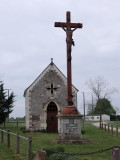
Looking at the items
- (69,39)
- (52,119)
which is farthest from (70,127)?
(52,119)

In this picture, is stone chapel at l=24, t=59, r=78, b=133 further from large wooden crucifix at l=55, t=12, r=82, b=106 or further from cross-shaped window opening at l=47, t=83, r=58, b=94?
large wooden crucifix at l=55, t=12, r=82, b=106

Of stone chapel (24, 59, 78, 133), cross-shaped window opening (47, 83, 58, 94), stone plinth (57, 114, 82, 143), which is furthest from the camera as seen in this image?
cross-shaped window opening (47, 83, 58, 94)

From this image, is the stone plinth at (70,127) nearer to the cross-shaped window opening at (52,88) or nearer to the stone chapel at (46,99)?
the stone chapel at (46,99)

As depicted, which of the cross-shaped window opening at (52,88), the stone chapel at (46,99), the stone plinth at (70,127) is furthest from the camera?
the cross-shaped window opening at (52,88)

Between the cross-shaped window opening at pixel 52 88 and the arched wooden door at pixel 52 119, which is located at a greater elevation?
the cross-shaped window opening at pixel 52 88

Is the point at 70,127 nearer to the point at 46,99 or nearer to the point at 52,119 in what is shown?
the point at 46,99

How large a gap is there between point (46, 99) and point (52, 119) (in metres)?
1.91

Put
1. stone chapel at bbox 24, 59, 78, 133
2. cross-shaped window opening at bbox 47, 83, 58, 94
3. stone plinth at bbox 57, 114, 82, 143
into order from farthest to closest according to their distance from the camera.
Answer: cross-shaped window opening at bbox 47, 83, 58, 94 → stone chapel at bbox 24, 59, 78, 133 → stone plinth at bbox 57, 114, 82, 143

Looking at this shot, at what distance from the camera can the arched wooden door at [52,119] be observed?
1233 inches

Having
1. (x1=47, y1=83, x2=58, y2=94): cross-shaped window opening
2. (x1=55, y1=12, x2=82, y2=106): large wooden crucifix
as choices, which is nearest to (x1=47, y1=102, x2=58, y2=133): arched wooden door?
Answer: (x1=47, y1=83, x2=58, y2=94): cross-shaped window opening

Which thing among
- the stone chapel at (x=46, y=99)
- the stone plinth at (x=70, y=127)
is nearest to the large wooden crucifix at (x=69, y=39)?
the stone plinth at (x=70, y=127)

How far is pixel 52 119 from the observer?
31.6 meters

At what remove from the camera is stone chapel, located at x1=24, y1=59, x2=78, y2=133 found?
31.2 m

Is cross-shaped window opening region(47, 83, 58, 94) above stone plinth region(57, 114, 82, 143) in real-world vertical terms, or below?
above
